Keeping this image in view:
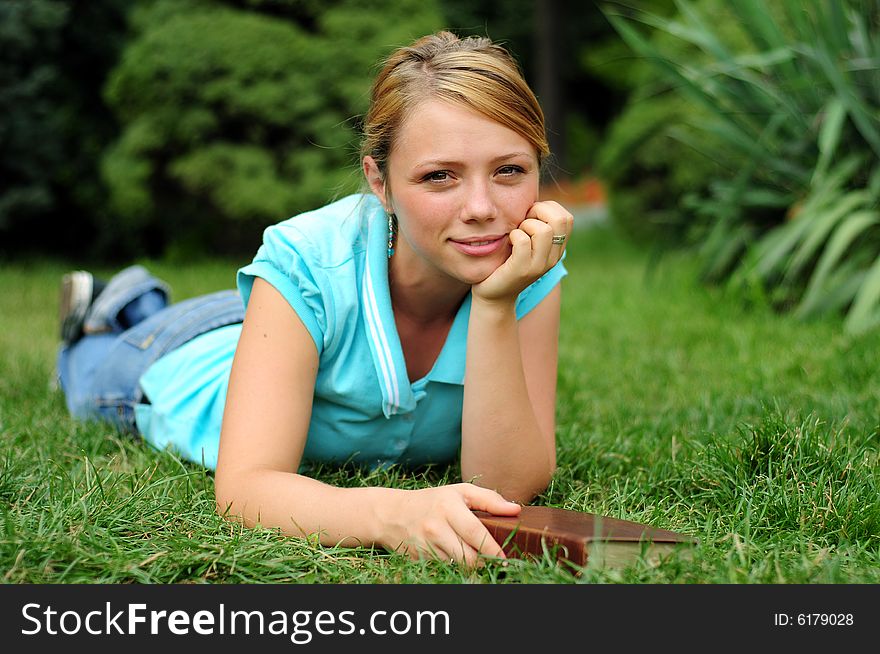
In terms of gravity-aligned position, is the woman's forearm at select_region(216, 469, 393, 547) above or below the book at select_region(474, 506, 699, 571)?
above

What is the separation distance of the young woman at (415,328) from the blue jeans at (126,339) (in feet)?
1.95

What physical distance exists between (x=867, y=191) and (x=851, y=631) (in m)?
3.54

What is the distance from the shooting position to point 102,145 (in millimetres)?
8859

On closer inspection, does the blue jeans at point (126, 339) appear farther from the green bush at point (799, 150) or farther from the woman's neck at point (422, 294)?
the green bush at point (799, 150)

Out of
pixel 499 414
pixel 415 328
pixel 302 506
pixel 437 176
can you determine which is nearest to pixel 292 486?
pixel 302 506

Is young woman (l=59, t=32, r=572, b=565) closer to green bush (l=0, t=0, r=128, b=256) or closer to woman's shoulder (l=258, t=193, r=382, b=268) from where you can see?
woman's shoulder (l=258, t=193, r=382, b=268)

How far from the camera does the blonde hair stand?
2139 millimetres

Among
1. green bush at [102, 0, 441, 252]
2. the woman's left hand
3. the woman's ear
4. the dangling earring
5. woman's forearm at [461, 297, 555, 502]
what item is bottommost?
woman's forearm at [461, 297, 555, 502]

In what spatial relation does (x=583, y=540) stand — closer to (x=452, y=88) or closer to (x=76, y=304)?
(x=452, y=88)

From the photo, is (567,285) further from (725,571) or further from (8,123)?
(725,571)

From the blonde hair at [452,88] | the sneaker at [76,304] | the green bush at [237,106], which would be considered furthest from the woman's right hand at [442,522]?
the green bush at [237,106]

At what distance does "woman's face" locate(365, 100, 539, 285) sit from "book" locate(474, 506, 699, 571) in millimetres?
574

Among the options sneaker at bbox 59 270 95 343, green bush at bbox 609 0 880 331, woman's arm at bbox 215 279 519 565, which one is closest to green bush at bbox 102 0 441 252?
green bush at bbox 609 0 880 331

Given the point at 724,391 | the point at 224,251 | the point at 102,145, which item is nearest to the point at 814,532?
the point at 724,391
